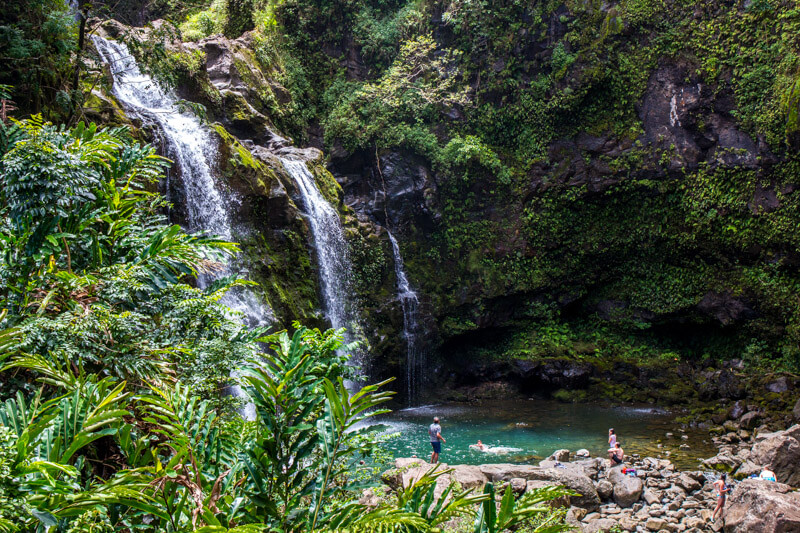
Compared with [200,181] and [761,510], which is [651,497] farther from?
[200,181]

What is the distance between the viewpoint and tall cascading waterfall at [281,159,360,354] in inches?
451

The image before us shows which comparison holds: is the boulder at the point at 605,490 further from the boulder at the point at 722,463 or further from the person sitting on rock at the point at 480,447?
the person sitting on rock at the point at 480,447

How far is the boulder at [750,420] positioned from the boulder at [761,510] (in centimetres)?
527

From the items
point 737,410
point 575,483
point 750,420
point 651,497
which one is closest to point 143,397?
point 575,483

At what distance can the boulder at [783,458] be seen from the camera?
7.21 meters

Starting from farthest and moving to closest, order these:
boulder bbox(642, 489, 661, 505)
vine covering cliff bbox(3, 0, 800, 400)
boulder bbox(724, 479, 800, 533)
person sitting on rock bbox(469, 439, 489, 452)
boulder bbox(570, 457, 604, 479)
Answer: vine covering cliff bbox(3, 0, 800, 400) → person sitting on rock bbox(469, 439, 489, 452) → boulder bbox(570, 457, 604, 479) → boulder bbox(642, 489, 661, 505) → boulder bbox(724, 479, 800, 533)

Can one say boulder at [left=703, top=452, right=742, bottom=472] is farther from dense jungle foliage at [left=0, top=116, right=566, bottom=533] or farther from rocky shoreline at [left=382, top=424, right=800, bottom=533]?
dense jungle foliage at [left=0, top=116, right=566, bottom=533]

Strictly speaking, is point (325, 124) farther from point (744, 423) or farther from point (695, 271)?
point (744, 423)

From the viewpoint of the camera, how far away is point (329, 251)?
38.9ft

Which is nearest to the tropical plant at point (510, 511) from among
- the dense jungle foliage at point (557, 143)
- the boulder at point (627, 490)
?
the boulder at point (627, 490)

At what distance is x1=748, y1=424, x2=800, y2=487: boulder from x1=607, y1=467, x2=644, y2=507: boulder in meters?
2.25

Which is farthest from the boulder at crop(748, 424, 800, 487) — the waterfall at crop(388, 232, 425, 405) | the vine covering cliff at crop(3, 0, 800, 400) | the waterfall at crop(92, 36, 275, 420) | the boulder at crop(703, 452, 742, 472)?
the waterfall at crop(92, 36, 275, 420)

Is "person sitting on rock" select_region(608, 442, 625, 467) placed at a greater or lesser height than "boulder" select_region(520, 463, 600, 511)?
lesser

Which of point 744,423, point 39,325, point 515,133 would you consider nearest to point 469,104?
point 515,133
